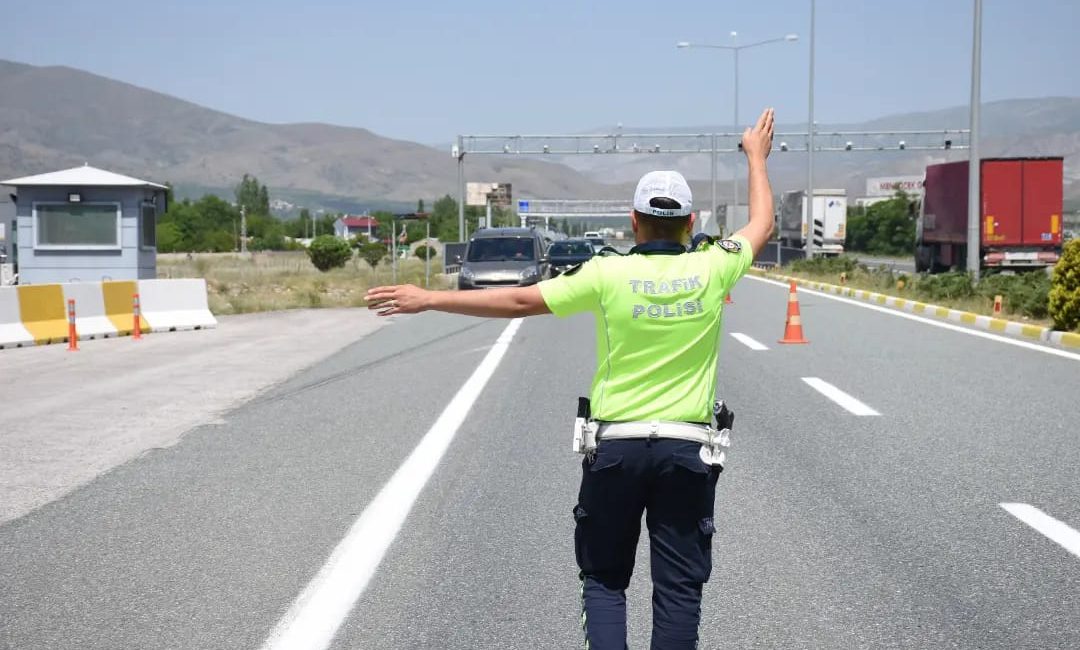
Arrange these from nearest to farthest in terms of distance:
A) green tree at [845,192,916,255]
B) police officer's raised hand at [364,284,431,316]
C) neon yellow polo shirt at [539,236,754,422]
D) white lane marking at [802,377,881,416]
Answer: neon yellow polo shirt at [539,236,754,422]
police officer's raised hand at [364,284,431,316]
white lane marking at [802,377,881,416]
green tree at [845,192,916,255]

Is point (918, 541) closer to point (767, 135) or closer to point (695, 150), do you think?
point (767, 135)

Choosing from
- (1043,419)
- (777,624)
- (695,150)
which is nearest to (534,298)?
(777,624)

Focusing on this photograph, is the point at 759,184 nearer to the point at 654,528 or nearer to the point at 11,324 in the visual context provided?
the point at 654,528

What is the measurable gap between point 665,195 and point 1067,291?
16425 millimetres

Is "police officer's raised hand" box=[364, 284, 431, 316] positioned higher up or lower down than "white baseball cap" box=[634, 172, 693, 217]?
lower down

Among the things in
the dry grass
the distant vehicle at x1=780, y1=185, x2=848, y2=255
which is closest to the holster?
the dry grass

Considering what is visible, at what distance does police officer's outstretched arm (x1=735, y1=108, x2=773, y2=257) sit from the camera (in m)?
4.39

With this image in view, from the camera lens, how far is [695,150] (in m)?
76.0

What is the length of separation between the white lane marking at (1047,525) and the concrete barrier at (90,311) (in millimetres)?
16192

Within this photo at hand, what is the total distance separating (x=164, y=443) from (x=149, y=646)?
5.17 meters

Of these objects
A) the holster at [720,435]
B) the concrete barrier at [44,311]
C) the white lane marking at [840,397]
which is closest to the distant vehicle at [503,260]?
the concrete barrier at [44,311]

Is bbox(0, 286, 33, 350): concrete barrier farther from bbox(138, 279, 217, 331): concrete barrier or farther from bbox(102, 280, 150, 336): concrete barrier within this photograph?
bbox(138, 279, 217, 331): concrete barrier

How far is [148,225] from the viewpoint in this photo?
27.2 metres

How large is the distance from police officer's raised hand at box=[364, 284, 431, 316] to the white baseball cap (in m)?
0.73
